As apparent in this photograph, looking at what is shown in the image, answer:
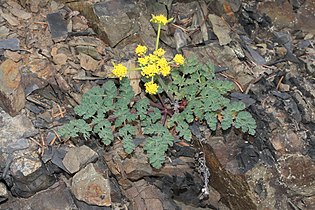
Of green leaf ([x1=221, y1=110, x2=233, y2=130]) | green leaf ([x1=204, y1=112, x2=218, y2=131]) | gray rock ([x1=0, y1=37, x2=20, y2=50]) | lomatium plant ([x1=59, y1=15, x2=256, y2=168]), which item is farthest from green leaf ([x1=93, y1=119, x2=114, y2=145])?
gray rock ([x1=0, y1=37, x2=20, y2=50])

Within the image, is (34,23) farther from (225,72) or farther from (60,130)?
(225,72)

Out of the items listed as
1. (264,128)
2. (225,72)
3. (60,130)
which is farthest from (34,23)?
(264,128)

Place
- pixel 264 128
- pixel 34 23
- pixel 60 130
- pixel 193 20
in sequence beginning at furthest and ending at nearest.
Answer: pixel 193 20 → pixel 34 23 → pixel 264 128 → pixel 60 130

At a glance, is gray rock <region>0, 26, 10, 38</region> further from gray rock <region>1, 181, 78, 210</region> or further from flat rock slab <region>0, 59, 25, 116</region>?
gray rock <region>1, 181, 78, 210</region>

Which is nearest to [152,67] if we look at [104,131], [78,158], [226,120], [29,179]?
[104,131]

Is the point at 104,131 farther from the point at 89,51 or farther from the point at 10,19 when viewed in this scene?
the point at 10,19

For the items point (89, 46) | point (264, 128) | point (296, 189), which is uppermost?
point (89, 46)

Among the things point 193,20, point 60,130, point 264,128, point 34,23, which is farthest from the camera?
point 193,20
